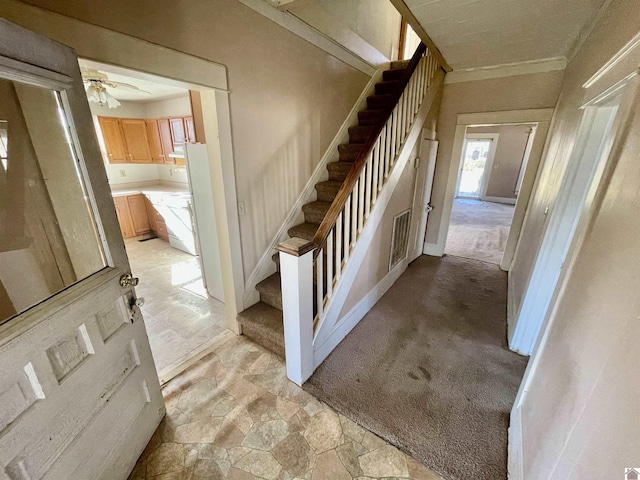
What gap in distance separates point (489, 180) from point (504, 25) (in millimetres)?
7626

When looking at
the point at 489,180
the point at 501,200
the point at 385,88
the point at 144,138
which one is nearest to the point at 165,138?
the point at 144,138

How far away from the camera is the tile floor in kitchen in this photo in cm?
213

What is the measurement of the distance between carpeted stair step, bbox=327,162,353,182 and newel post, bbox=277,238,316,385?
148 centimetres

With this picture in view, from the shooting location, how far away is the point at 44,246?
1.12 meters

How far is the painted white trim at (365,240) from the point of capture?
1.96 meters

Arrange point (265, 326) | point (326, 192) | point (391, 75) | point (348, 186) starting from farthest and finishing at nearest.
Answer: point (391, 75), point (326, 192), point (265, 326), point (348, 186)

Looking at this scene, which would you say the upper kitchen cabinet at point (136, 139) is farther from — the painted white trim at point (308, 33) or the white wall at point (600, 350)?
the white wall at point (600, 350)

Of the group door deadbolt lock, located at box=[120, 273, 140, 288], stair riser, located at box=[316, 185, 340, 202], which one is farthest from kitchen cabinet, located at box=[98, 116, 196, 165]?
door deadbolt lock, located at box=[120, 273, 140, 288]

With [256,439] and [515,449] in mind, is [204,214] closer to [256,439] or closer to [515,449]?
[256,439]

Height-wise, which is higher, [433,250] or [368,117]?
[368,117]

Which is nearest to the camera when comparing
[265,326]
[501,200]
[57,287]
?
[57,287]

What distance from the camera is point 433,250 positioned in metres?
4.08

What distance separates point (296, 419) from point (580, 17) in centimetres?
331

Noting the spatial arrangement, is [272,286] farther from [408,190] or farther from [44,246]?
[408,190]
